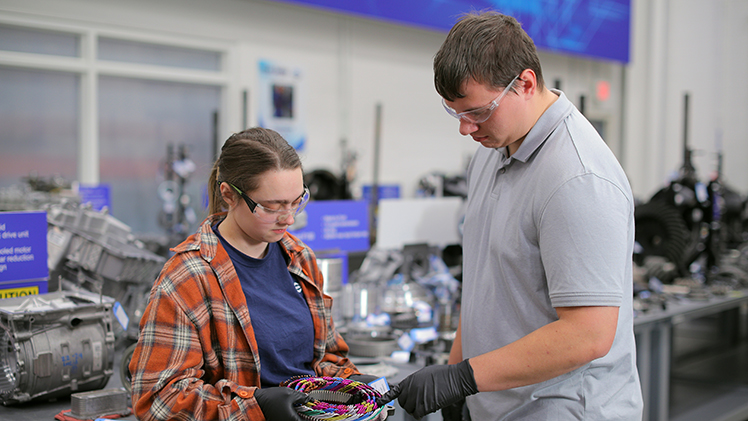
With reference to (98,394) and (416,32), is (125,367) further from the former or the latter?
(416,32)

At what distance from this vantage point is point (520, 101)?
1286mm

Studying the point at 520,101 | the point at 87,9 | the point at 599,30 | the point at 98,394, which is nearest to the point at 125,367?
the point at 98,394

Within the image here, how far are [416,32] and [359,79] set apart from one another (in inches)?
37.7

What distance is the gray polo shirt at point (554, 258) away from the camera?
3.90ft

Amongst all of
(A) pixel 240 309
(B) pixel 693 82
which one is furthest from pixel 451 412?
(B) pixel 693 82

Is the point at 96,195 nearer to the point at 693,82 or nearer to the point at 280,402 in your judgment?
the point at 280,402

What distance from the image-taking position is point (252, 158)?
4.68 ft

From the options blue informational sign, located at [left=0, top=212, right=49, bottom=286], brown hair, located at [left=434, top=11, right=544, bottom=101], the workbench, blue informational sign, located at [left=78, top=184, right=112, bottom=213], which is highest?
brown hair, located at [left=434, top=11, right=544, bottom=101]

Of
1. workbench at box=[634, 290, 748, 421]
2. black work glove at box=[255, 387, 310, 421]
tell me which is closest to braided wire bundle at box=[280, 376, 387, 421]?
black work glove at box=[255, 387, 310, 421]

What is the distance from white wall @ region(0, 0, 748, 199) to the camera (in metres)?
5.33

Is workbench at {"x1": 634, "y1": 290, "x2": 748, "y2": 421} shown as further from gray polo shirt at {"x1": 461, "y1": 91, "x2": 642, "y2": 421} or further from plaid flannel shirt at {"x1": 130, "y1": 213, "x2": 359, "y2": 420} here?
plaid flannel shirt at {"x1": 130, "y1": 213, "x2": 359, "y2": 420}

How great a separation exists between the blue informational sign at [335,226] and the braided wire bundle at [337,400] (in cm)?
145

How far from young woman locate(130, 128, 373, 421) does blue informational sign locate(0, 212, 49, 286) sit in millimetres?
856

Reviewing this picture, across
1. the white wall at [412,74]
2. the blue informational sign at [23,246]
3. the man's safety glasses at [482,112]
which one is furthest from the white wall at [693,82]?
the blue informational sign at [23,246]
